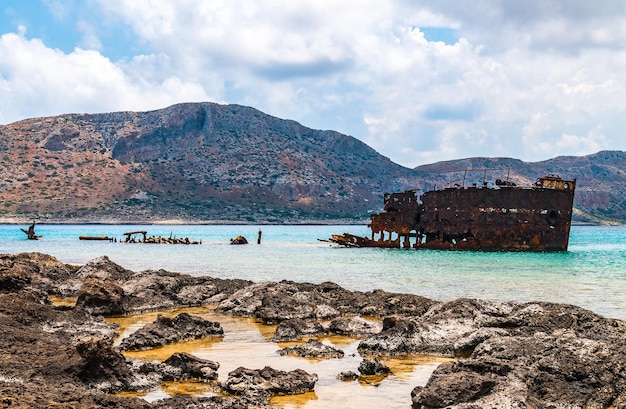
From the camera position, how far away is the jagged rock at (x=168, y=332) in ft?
34.5

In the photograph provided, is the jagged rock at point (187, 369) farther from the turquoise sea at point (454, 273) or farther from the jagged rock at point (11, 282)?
the turquoise sea at point (454, 273)

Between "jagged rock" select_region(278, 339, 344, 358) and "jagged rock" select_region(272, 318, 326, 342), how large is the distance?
1100 millimetres

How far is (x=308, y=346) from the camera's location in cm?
1034

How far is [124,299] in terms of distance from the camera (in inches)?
600

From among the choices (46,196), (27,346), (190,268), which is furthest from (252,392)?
(46,196)

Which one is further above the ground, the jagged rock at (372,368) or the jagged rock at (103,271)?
the jagged rock at (372,368)

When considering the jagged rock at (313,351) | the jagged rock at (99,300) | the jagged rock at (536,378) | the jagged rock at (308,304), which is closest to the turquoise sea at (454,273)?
the jagged rock at (308,304)

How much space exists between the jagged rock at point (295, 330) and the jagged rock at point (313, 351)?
43.3 inches

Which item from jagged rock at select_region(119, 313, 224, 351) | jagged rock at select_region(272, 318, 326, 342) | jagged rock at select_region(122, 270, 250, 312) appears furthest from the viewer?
jagged rock at select_region(122, 270, 250, 312)

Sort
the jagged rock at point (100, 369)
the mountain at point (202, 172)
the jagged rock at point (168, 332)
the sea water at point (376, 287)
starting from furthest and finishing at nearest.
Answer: the mountain at point (202, 172) < the jagged rock at point (168, 332) < the sea water at point (376, 287) < the jagged rock at point (100, 369)

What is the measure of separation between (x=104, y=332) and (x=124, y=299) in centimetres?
423

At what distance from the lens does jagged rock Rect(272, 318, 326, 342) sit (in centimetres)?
1159

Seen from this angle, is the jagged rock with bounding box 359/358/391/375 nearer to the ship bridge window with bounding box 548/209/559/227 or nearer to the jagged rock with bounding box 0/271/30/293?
the jagged rock with bounding box 0/271/30/293

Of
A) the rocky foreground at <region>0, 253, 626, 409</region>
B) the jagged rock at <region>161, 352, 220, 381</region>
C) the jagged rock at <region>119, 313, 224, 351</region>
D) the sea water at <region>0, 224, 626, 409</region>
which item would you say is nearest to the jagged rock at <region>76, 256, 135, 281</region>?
the rocky foreground at <region>0, 253, 626, 409</region>
